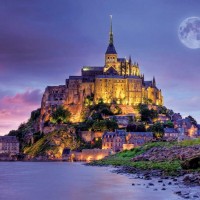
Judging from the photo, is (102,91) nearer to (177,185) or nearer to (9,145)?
(9,145)

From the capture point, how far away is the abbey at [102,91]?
15725cm

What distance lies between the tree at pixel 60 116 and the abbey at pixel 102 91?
5075 millimetres

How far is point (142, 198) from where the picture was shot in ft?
99.3

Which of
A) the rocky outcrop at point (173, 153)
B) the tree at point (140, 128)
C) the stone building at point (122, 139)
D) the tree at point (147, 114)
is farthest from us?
the tree at point (147, 114)

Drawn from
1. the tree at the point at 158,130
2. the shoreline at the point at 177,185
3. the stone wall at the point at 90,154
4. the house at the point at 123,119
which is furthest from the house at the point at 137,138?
the shoreline at the point at 177,185

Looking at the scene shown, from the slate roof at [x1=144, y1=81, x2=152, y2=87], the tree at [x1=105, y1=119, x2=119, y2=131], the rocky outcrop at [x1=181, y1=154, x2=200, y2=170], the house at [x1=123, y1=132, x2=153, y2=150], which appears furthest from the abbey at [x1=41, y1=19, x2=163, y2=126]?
the rocky outcrop at [x1=181, y1=154, x2=200, y2=170]

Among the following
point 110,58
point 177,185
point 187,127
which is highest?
point 110,58

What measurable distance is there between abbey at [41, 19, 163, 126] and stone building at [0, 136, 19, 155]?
13.4 meters

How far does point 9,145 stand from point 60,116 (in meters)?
18.2

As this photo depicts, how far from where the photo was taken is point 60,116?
14712 cm

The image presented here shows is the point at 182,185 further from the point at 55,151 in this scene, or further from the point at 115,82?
the point at 115,82

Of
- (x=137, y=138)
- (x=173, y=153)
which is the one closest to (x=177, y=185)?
(x=173, y=153)

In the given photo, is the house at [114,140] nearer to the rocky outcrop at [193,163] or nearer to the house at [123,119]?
the house at [123,119]

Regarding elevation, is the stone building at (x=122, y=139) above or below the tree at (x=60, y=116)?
below
